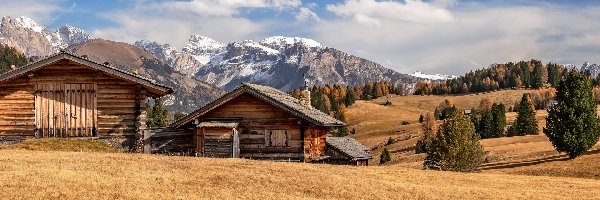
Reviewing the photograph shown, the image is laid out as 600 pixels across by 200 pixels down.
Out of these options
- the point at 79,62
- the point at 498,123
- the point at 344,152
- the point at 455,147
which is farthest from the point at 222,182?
the point at 498,123

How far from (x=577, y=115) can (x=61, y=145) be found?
2184 inches

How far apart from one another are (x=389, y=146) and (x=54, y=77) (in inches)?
4605

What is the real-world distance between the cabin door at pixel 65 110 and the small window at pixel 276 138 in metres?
10.3

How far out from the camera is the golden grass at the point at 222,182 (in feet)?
60.9

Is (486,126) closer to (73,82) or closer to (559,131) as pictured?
(559,131)

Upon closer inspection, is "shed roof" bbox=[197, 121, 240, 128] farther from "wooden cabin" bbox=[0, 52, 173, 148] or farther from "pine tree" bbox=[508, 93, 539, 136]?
"pine tree" bbox=[508, 93, 539, 136]

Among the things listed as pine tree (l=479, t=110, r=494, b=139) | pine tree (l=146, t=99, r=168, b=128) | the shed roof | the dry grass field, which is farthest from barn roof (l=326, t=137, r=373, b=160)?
pine tree (l=479, t=110, r=494, b=139)

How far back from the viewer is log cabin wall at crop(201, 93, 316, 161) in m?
37.8

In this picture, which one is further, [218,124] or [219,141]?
[219,141]

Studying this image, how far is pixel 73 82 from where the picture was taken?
35938 mm

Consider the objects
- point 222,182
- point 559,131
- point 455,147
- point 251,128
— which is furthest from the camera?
point 559,131

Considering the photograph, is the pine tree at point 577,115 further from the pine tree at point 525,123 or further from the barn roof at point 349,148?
the pine tree at point 525,123

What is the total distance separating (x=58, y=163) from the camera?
74.4 ft

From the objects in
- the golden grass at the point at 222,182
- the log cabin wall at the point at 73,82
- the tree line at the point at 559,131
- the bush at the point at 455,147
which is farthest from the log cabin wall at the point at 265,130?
the bush at the point at 455,147
